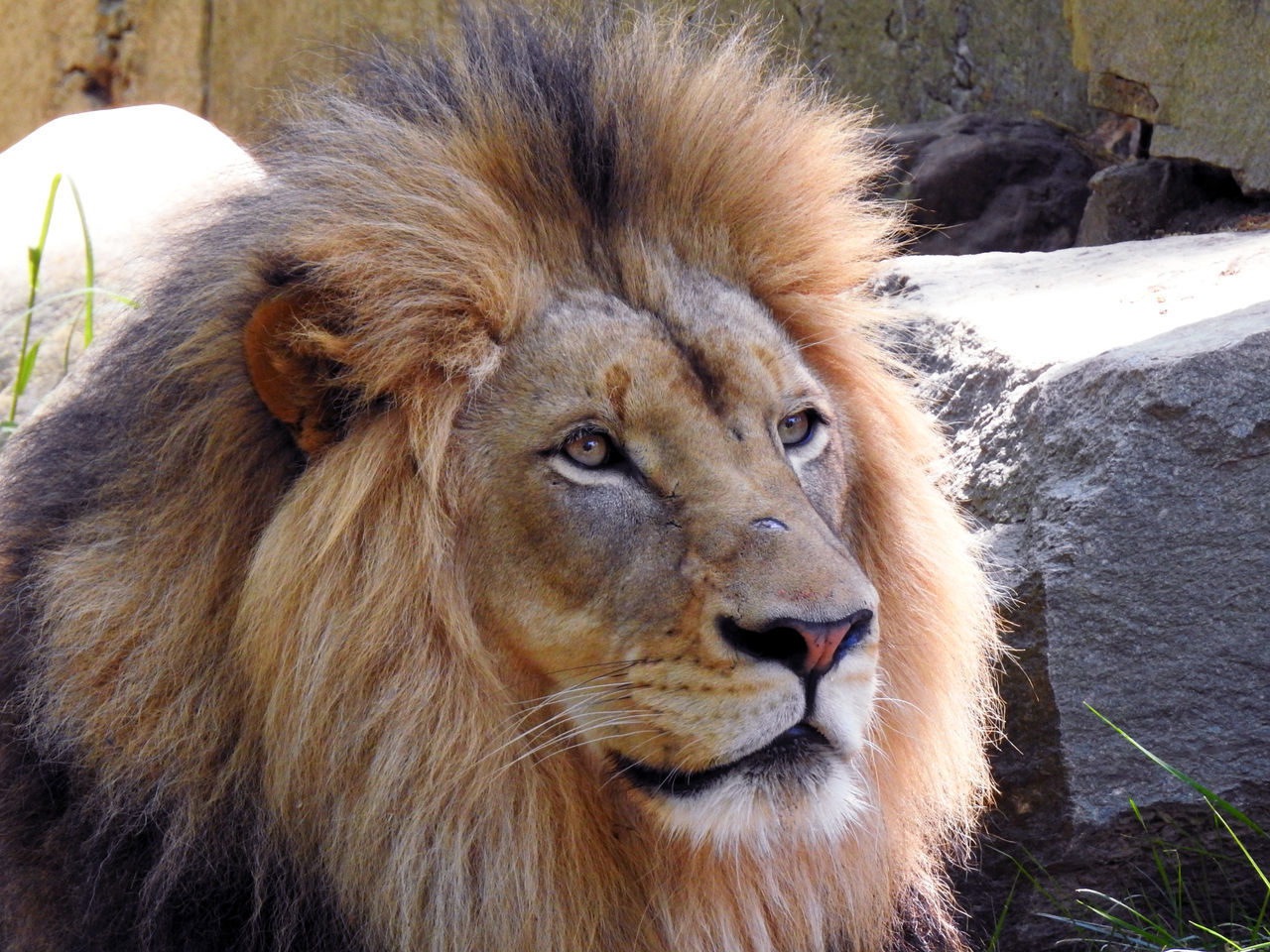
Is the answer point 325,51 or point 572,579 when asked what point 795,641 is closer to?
point 572,579

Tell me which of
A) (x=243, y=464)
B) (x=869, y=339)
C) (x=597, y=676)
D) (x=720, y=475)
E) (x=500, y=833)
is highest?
(x=869, y=339)

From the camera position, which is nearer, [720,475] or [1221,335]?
[720,475]

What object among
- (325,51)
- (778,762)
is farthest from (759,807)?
(325,51)

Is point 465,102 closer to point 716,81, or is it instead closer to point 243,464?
point 716,81

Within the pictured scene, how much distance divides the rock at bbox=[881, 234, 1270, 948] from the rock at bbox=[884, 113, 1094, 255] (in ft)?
8.10

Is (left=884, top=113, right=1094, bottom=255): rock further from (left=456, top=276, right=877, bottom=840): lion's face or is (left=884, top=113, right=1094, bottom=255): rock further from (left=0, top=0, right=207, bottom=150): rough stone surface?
(left=0, top=0, right=207, bottom=150): rough stone surface

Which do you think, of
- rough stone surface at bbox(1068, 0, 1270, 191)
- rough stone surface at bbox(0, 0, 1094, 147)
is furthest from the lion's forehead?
rough stone surface at bbox(0, 0, 1094, 147)

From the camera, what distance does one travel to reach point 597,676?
1987 mm

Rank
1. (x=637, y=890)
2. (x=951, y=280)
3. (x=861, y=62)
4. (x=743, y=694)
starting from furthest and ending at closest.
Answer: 1. (x=861, y=62)
2. (x=951, y=280)
3. (x=637, y=890)
4. (x=743, y=694)

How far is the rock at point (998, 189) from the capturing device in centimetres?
537

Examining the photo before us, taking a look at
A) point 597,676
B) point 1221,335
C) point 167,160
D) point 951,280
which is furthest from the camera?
point 167,160

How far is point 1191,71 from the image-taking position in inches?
173

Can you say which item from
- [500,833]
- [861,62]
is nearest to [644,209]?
[500,833]

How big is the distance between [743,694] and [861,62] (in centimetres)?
479
